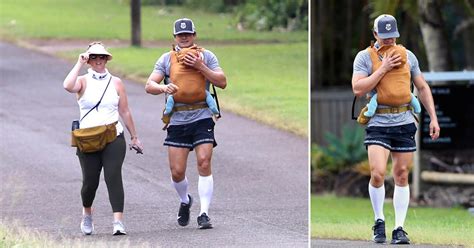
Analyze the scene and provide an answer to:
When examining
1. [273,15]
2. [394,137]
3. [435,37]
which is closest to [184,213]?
[394,137]

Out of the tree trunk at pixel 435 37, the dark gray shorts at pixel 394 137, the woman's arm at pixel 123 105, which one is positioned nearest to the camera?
the dark gray shorts at pixel 394 137

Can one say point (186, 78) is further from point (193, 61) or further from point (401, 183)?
point (401, 183)

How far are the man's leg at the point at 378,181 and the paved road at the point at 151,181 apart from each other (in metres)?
0.60

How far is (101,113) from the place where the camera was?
8.85 metres

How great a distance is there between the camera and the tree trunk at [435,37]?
17.1m

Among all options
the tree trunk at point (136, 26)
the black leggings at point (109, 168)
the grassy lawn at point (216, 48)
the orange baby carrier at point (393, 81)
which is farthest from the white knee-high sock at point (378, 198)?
the tree trunk at point (136, 26)

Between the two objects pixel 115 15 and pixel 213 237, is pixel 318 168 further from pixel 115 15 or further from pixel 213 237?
pixel 213 237

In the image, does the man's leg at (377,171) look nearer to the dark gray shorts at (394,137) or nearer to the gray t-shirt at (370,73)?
the dark gray shorts at (394,137)

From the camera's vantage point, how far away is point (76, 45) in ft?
57.7

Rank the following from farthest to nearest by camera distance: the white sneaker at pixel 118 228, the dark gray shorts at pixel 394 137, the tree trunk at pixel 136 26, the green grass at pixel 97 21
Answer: the tree trunk at pixel 136 26 < the green grass at pixel 97 21 < the white sneaker at pixel 118 228 < the dark gray shorts at pixel 394 137

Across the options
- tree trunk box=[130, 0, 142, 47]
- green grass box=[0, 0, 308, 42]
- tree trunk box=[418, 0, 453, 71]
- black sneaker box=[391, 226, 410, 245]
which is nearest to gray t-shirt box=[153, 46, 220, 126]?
black sneaker box=[391, 226, 410, 245]

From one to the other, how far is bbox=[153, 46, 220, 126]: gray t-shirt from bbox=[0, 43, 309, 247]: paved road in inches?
32.8

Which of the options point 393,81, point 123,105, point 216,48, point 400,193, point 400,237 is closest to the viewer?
point 393,81

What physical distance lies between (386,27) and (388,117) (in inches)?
25.0
